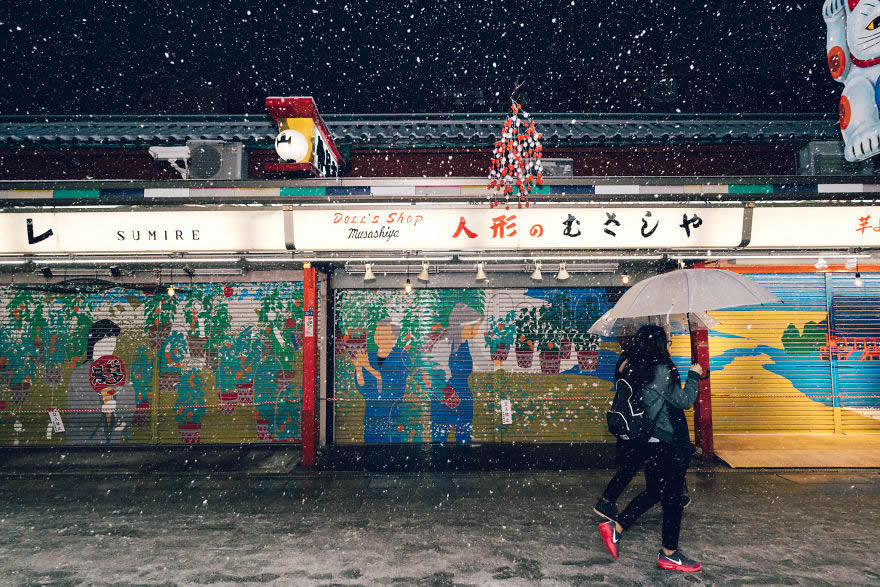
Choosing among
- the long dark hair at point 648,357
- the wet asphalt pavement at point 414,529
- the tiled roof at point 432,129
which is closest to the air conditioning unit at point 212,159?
the tiled roof at point 432,129

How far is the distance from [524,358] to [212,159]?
23.9 feet

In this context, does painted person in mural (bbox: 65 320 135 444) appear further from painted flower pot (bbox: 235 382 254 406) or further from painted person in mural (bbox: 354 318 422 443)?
painted person in mural (bbox: 354 318 422 443)

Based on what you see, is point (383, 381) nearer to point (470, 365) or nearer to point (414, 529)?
point (470, 365)

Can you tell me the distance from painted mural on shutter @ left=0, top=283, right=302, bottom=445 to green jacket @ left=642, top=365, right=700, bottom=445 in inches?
276

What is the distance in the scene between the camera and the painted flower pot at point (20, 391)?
29.6ft

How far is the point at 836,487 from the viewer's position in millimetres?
6398

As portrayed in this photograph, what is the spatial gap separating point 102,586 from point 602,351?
847cm

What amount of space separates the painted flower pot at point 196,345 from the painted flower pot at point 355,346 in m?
3.06

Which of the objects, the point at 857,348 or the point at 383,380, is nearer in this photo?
the point at 857,348

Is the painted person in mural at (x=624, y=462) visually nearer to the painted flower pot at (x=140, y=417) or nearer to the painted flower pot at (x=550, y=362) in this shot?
the painted flower pot at (x=550, y=362)

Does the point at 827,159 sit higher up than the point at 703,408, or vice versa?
the point at 827,159

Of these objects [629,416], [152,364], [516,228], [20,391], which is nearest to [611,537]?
[629,416]

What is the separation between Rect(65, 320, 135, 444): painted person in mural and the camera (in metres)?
8.93

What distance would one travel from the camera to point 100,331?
9.15m
